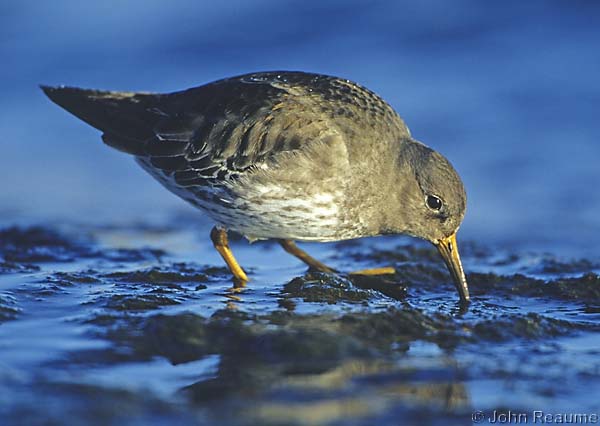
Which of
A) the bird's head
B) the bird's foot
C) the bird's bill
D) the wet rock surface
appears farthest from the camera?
the bird's foot

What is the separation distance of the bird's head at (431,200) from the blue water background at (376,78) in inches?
72.8

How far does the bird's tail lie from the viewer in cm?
765

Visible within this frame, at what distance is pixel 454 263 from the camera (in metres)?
6.95

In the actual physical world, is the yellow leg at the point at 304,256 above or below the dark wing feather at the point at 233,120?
below

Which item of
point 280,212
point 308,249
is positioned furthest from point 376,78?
point 280,212

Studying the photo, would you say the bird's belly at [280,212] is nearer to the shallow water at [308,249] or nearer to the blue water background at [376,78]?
the shallow water at [308,249]

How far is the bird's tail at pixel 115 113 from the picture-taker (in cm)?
765

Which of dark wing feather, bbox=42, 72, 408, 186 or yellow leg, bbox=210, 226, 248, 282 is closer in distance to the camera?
dark wing feather, bbox=42, 72, 408, 186

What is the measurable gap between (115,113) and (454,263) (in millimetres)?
3214

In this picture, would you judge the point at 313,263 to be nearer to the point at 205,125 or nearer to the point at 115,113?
the point at 205,125

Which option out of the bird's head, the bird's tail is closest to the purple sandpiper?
the bird's head

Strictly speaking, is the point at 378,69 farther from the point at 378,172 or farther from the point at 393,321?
the point at 393,321

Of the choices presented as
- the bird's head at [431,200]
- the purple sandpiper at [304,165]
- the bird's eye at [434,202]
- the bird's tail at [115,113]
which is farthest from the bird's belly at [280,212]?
the bird's tail at [115,113]

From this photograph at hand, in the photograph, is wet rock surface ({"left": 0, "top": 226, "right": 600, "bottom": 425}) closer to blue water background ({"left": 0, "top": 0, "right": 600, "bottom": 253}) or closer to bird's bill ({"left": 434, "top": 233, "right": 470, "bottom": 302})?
bird's bill ({"left": 434, "top": 233, "right": 470, "bottom": 302})
